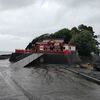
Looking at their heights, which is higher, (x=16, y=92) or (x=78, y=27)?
(x=78, y=27)

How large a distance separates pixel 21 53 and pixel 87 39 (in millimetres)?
18246

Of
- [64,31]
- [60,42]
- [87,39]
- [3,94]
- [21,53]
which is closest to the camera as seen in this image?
[3,94]

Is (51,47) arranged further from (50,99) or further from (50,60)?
(50,99)

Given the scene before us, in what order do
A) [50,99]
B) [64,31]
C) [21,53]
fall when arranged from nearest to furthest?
[50,99] < [21,53] < [64,31]

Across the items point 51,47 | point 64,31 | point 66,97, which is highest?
point 64,31

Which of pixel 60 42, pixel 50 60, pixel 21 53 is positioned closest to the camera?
pixel 50 60

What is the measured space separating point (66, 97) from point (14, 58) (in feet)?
107

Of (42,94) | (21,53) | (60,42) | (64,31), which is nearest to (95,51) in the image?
(64,31)

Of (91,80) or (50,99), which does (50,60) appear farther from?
(50,99)

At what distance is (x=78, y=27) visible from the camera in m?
69.7

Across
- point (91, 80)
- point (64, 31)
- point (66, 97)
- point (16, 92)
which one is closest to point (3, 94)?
point (16, 92)

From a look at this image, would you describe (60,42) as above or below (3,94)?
above

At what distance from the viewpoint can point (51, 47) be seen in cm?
4691

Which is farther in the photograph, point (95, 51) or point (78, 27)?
point (78, 27)
